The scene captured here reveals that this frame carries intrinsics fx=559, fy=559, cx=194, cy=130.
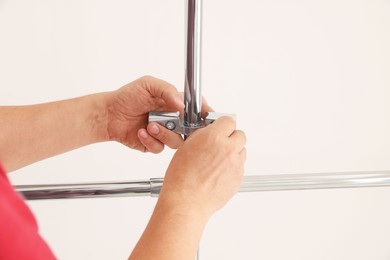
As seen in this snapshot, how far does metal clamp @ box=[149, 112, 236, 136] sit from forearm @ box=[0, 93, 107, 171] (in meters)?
0.15

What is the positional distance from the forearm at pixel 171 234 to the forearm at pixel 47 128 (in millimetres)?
286

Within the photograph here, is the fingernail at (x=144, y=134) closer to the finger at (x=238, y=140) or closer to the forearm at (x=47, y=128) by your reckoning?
the forearm at (x=47, y=128)

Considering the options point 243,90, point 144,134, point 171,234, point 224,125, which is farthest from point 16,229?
point 243,90

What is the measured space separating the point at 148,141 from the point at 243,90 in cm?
51

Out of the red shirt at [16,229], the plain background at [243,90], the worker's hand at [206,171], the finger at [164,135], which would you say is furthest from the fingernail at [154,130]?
the plain background at [243,90]

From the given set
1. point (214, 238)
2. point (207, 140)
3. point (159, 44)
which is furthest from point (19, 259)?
point (214, 238)

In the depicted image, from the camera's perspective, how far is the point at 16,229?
1.13 ft

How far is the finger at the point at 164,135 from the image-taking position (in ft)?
2.27

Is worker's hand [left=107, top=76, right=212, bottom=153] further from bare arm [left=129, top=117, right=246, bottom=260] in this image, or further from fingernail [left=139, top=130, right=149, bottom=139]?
bare arm [left=129, top=117, right=246, bottom=260]

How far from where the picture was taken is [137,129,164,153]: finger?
0.75 metres

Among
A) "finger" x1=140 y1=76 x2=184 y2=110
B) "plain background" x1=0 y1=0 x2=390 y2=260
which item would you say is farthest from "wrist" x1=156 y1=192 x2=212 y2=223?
"plain background" x1=0 y1=0 x2=390 y2=260

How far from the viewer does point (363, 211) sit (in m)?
1.36

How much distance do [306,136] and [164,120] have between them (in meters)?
0.67

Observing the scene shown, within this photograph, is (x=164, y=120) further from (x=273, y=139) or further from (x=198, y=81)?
(x=273, y=139)
